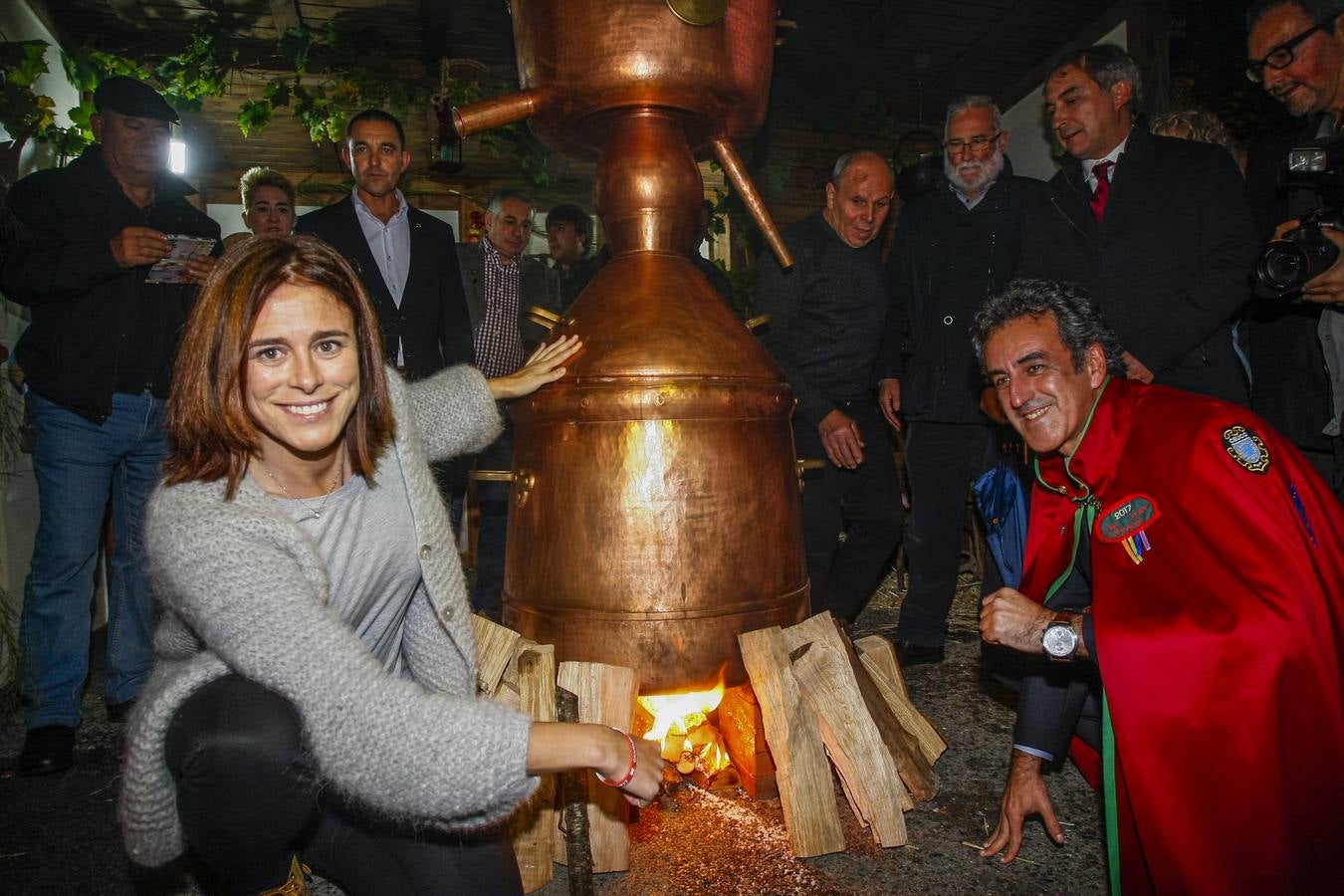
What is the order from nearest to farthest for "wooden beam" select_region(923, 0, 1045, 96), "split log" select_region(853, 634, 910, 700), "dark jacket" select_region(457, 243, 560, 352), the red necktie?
"split log" select_region(853, 634, 910, 700), the red necktie, "dark jacket" select_region(457, 243, 560, 352), "wooden beam" select_region(923, 0, 1045, 96)

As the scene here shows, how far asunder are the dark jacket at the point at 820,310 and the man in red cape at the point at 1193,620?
Answer: 1677mm

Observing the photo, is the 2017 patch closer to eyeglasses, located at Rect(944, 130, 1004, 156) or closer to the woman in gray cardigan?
the woman in gray cardigan

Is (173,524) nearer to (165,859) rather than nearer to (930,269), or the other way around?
(165,859)

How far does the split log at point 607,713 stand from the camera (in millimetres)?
2352

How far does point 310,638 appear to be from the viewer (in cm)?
151

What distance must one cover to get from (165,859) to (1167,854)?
2.13 meters

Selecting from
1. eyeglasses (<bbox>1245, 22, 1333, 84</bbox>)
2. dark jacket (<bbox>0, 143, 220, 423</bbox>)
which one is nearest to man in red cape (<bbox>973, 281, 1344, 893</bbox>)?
eyeglasses (<bbox>1245, 22, 1333, 84</bbox>)

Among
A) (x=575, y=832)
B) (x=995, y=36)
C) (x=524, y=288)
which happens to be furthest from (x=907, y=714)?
(x=995, y=36)

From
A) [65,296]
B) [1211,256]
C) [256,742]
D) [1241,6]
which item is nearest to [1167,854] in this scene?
[256,742]

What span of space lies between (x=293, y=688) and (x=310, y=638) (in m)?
0.09

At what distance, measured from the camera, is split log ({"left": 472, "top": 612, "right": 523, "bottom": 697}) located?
99.3 inches

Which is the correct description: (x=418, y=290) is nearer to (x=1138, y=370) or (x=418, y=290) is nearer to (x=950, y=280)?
(x=950, y=280)

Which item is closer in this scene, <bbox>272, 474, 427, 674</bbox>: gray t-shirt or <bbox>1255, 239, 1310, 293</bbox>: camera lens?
<bbox>272, 474, 427, 674</bbox>: gray t-shirt

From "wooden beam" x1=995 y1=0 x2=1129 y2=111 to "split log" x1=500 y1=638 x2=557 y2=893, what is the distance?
16.5ft
